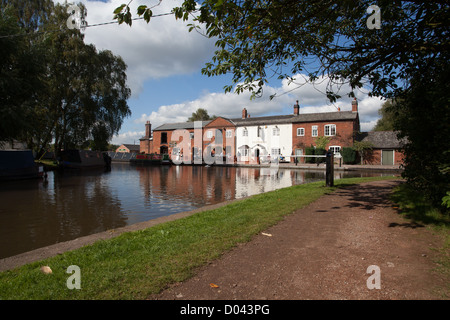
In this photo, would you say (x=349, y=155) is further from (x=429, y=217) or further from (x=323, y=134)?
(x=429, y=217)

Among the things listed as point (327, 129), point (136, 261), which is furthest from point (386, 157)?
point (136, 261)

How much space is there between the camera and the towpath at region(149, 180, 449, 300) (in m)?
2.83

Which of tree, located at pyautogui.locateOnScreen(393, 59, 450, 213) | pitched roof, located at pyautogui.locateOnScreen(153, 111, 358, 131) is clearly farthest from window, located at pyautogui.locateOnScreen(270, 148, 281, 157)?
tree, located at pyautogui.locateOnScreen(393, 59, 450, 213)

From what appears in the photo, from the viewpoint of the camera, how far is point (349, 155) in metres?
34.5

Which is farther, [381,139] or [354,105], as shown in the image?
[354,105]

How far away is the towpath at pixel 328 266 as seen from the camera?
2.83 metres

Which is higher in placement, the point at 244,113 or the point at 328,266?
the point at 244,113

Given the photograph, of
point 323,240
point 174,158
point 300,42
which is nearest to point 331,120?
point 174,158

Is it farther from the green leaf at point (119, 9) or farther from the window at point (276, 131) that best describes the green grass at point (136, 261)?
the window at point (276, 131)

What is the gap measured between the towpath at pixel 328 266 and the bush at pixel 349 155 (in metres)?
31.5

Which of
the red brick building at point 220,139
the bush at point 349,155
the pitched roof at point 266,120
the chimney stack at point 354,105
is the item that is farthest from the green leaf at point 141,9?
the chimney stack at point 354,105

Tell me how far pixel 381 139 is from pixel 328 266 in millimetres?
37852

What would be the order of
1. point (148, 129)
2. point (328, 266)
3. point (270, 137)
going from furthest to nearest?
point (148, 129) → point (270, 137) → point (328, 266)
